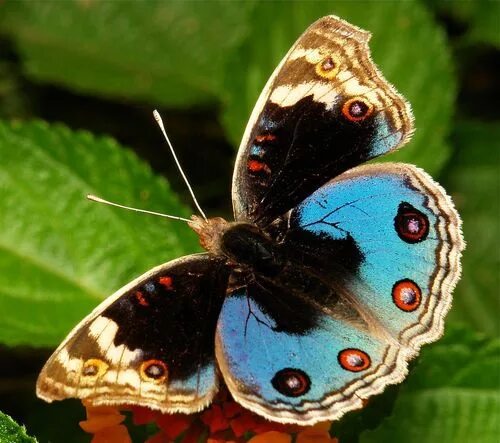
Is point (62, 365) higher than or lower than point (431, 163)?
lower

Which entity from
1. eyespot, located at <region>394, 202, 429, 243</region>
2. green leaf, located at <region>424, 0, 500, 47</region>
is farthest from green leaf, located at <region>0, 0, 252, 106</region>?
eyespot, located at <region>394, 202, 429, 243</region>

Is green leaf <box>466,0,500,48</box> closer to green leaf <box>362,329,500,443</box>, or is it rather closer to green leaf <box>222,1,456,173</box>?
green leaf <box>222,1,456,173</box>

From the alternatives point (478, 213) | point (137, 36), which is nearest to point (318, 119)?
point (478, 213)

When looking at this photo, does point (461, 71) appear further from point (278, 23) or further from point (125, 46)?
point (125, 46)

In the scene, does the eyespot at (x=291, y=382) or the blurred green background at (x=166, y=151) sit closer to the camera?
the eyespot at (x=291, y=382)

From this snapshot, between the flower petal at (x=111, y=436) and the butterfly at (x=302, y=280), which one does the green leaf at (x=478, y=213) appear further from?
the flower petal at (x=111, y=436)

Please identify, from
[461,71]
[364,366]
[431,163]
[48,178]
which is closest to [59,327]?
[48,178]

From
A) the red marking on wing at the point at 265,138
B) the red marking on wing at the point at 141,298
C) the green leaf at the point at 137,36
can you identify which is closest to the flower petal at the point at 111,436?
the red marking on wing at the point at 141,298
